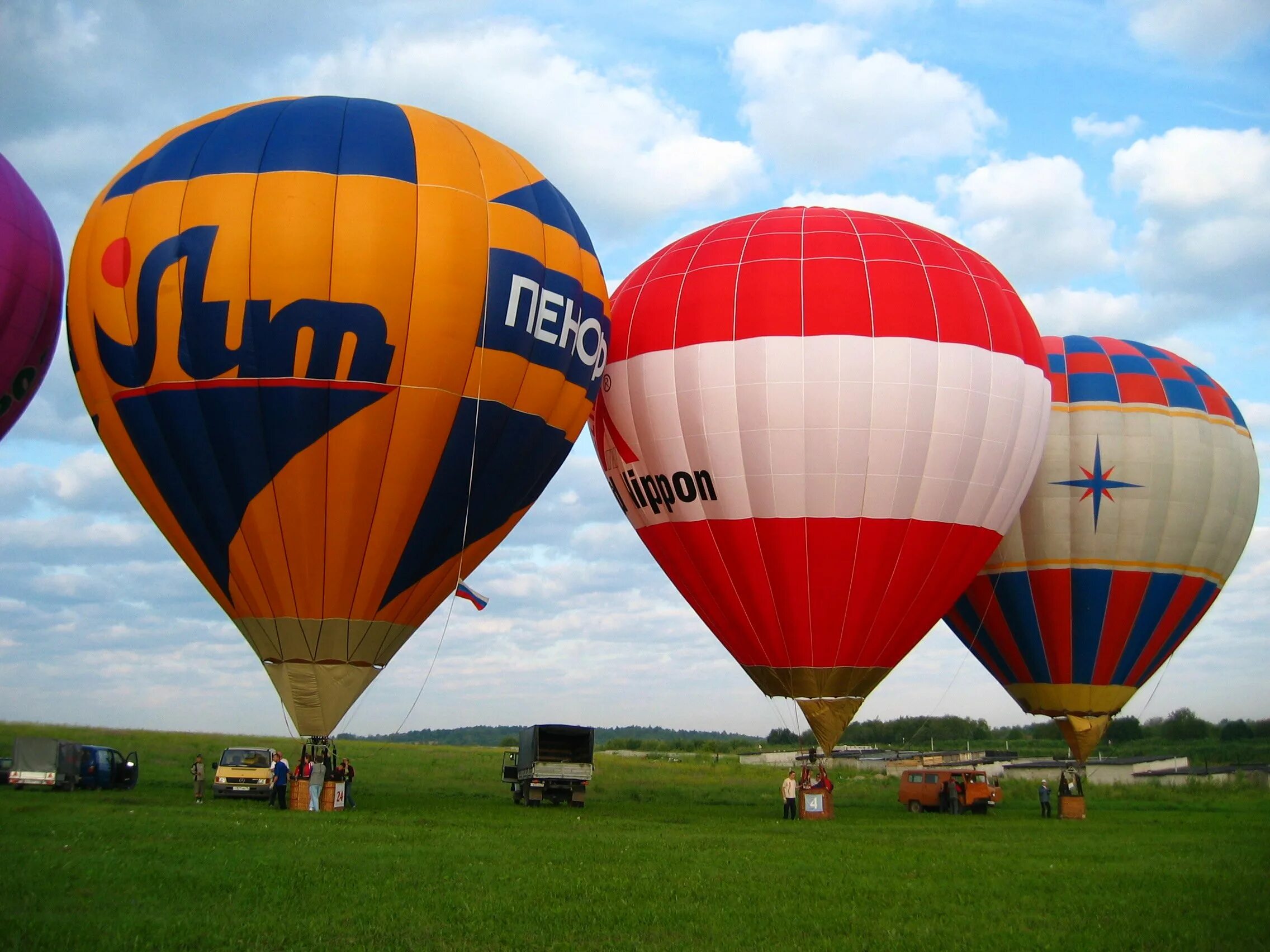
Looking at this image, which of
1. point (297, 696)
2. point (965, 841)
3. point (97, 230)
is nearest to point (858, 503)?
point (965, 841)

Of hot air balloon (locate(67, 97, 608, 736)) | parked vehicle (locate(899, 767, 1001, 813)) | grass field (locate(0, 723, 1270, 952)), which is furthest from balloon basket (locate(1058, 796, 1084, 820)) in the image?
hot air balloon (locate(67, 97, 608, 736))

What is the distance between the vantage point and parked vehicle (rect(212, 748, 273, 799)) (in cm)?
2162

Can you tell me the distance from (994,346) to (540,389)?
25.9 feet

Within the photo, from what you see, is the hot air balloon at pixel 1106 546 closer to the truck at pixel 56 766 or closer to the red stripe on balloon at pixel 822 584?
the red stripe on balloon at pixel 822 584

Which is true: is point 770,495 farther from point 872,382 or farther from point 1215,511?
point 1215,511

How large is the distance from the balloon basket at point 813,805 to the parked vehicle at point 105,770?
43.4ft

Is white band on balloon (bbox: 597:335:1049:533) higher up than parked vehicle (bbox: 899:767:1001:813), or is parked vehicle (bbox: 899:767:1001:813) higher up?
white band on balloon (bbox: 597:335:1049:533)

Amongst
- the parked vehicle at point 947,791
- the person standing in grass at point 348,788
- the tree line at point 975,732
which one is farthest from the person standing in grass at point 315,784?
the tree line at point 975,732

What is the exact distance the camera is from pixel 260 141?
55.1ft

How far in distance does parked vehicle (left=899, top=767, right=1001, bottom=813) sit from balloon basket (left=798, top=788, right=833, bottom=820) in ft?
16.7

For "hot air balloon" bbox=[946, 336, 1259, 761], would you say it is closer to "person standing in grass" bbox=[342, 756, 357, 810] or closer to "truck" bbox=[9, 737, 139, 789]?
"person standing in grass" bbox=[342, 756, 357, 810]

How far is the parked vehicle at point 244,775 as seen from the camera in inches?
851

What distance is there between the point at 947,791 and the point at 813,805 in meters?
5.68

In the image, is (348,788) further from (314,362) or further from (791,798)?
(791,798)
